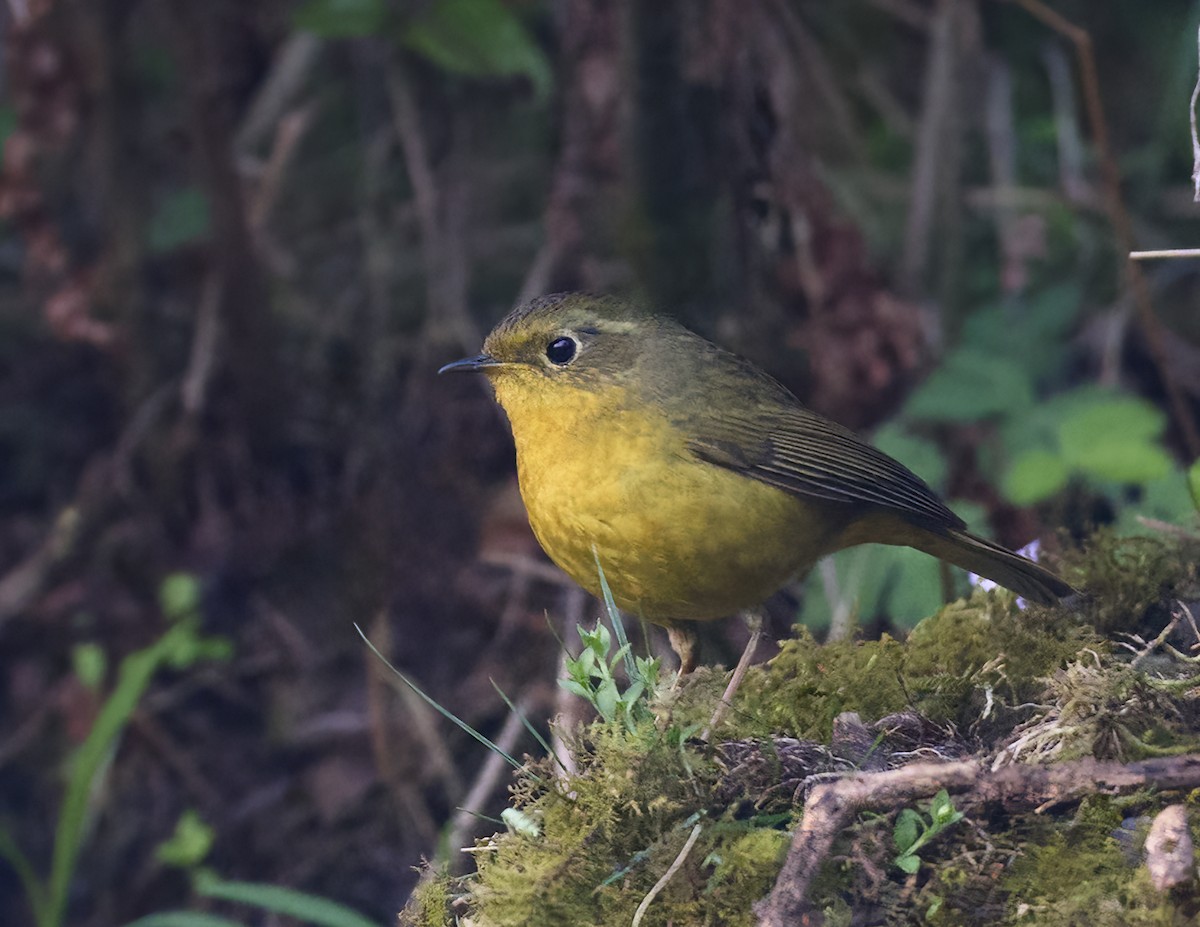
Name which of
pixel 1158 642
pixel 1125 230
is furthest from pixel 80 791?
pixel 1125 230

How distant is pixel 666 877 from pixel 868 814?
33 cm

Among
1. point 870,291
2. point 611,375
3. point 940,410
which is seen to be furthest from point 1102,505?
point 611,375

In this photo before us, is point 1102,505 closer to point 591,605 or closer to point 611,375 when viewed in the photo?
point 591,605

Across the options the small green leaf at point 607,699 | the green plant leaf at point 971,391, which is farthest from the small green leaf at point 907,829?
the green plant leaf at point 971,391

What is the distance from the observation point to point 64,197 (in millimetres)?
6551

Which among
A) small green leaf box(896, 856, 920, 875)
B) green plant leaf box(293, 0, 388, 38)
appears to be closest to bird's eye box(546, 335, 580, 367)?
small green leaf box(896, 856, 920, 875)

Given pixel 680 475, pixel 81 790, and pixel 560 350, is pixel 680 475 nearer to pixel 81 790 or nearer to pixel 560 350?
pixel 560 350

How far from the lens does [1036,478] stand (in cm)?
405

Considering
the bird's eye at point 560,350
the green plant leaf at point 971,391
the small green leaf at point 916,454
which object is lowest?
the small green leaf at point 916,454

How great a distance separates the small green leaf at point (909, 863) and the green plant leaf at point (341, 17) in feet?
13.3

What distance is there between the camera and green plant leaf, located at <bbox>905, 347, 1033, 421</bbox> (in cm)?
456

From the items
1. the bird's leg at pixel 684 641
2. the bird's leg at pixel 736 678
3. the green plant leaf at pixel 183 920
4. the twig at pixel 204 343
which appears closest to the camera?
the bird's leg at pixel 736 678

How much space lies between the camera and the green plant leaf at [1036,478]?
402 cm

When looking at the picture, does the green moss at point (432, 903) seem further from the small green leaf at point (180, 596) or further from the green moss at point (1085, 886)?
the small green leaf at point (180, 596)
